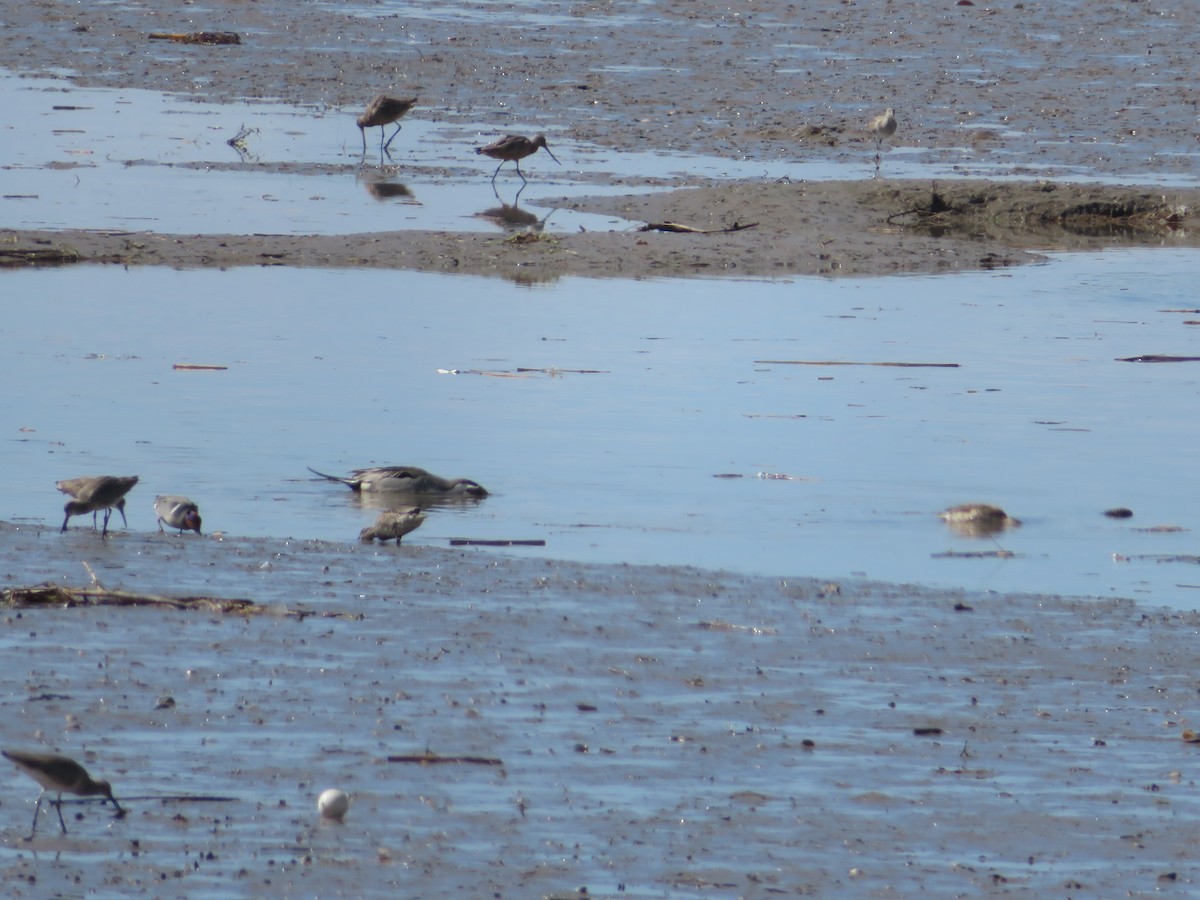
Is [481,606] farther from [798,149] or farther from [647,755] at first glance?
[798,149]

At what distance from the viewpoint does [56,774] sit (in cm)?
478

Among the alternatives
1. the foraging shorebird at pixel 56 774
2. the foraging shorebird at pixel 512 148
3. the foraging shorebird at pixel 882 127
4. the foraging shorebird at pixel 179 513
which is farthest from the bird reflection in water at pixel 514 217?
the foraging shorebird at pixel 56 774

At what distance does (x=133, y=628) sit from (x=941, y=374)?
638 centimetres

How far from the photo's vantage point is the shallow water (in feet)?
27.4

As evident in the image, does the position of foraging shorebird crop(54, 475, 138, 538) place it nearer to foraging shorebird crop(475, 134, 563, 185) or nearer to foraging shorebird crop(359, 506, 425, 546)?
foraging shorebird crop(359, 506, 425, 546)

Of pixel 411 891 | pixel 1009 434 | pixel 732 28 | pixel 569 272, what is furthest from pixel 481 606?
pixel 732 28

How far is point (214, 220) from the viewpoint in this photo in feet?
53.7

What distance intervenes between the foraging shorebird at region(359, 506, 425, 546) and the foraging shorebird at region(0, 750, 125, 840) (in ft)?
9.91

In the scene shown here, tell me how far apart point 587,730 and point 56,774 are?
154 cm

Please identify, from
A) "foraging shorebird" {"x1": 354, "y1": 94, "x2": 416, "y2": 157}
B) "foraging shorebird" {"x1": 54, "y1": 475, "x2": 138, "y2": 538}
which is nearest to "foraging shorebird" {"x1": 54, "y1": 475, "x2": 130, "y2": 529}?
"foraging shorebird" {"x1": 54, "y1": 475, "x2": 138, "y2": 538}

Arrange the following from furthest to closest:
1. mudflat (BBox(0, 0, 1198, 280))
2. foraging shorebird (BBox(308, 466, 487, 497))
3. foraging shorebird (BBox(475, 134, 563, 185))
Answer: foraging shorebird (BBox(475, 134, 563, 185)) → mudflat (BBox(0, 0, 1198, 280)) → foraging shorebird (BBox(308, 466, 487, 497))

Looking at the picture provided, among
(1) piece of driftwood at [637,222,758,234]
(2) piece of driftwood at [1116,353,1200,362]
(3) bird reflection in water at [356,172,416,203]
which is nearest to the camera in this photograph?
(2) piece of driftwood at [1116,353,1200,362]

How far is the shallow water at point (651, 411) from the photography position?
835 centimetres

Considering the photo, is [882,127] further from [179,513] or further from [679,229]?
[179,513]
